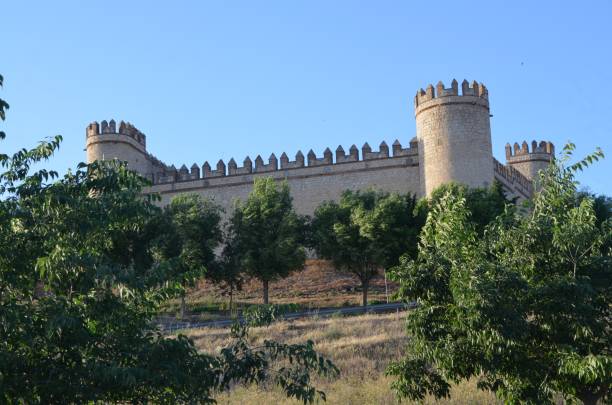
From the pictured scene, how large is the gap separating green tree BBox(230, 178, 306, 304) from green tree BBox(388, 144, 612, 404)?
20773 mm

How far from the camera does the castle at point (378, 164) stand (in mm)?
39094

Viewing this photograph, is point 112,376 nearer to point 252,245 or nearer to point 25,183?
point 25,183

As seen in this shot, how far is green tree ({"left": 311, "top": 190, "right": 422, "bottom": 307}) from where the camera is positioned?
110ft

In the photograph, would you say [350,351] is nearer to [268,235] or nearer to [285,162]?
[268,235]

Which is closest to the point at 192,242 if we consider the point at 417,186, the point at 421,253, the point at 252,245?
the point at 252,245

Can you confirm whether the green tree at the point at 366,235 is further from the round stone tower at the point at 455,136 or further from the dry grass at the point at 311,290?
the round stone tower at the point at 455,136

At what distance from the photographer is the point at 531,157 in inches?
2069

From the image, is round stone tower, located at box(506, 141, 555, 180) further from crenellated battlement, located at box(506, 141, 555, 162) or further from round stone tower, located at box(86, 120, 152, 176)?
round stone tower, located at box(86, 120, 152, 176)

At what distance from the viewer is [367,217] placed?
34094 millimetres

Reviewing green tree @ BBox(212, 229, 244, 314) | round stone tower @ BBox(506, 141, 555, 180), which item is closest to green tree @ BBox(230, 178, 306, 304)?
green tree @ BBox(212, 229, 244, 314)

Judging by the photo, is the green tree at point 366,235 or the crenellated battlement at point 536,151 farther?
the crenellated battlement at point 536,151

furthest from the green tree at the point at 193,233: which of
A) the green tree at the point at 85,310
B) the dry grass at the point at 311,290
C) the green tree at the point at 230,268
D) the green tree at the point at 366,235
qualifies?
the green tree at the point at 85,310

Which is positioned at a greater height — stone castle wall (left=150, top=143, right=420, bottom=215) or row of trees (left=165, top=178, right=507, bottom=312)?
stone castle wall (left=150, top=143, right=420, bottom=215)

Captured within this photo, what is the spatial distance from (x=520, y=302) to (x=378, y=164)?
103 feet
